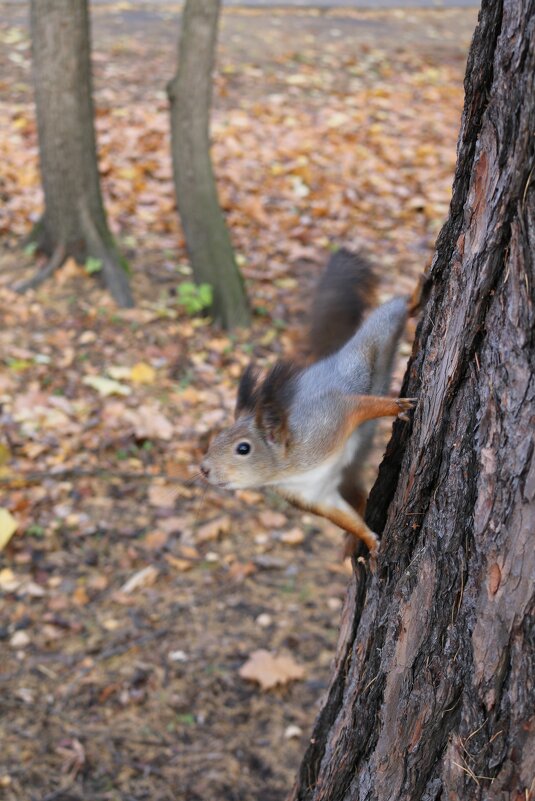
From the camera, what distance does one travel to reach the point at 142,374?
5.09 m

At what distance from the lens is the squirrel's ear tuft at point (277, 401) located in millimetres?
2051

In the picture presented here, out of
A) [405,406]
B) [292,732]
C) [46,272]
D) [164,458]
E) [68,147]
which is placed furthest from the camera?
[46,272]

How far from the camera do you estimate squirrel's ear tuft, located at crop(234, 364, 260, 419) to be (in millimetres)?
2123

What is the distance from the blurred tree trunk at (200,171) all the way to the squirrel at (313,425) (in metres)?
3.39

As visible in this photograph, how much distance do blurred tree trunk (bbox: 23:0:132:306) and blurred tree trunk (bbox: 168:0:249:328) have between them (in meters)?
0.53

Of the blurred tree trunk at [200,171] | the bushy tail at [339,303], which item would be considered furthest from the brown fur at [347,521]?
the blurred tree trunk at [200,171]

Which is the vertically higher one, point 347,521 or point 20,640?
point 347,521

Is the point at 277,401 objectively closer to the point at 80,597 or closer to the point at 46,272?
the point at 80,597

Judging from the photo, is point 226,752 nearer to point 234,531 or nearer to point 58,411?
point 234,531

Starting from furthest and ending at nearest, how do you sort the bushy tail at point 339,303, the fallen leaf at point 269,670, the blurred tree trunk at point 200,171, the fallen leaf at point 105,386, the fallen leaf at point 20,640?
the blurred tree trunk at point 200,171 → the fallen leaf at point 105,386 → the fallen leaf at point 20,640 → the fallen leaf at point 269,670 → the bushy tail at point 339,303

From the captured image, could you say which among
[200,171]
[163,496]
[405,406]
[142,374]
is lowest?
[163,496]

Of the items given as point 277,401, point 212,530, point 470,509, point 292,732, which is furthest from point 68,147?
point 470,509

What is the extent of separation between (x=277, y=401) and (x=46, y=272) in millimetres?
3971

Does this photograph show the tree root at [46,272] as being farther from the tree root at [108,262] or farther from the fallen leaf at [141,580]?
the fallen leaf at [141,580]
